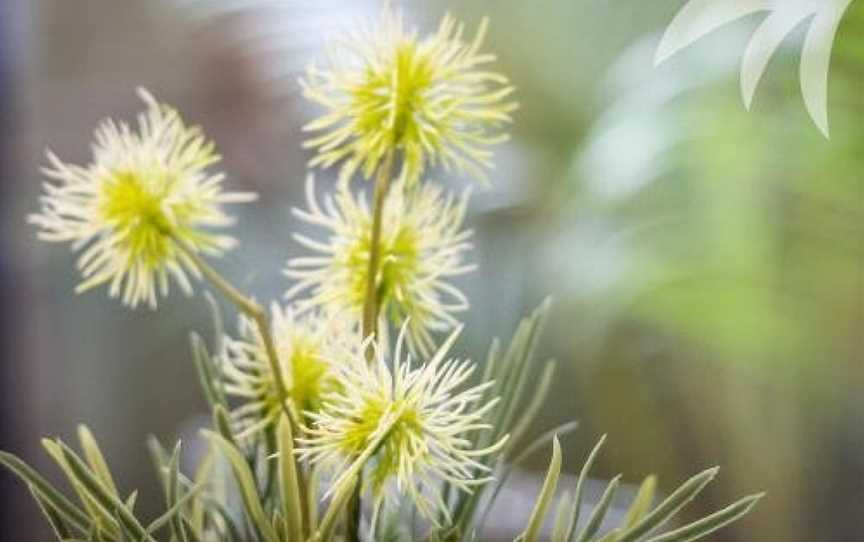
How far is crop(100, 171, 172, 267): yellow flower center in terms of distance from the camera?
21.8 inches

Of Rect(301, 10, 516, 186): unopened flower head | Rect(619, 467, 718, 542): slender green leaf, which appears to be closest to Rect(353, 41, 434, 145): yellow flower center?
Rect(301, 10, 516, 186): unopened flower head

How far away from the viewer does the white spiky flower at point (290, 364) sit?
1.84 ft


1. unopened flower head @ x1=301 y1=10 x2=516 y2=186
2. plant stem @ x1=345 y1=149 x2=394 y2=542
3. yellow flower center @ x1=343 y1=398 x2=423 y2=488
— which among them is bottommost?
yellow flower center @ x1=343 y1=398 x2=423 y2=488

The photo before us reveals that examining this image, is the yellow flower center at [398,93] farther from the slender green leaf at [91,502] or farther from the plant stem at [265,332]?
the slender green leaf at [91,502]

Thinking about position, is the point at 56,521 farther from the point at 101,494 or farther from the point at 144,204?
the point at 144,204

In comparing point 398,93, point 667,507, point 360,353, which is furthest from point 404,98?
point 667,507

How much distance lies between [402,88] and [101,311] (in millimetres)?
459

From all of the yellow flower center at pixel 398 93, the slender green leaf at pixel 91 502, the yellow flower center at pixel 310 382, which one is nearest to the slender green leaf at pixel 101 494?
the slender green leaf at pixel 91 502

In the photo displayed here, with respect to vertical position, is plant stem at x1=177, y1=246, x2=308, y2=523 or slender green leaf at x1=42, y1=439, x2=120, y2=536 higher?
plant stem at x1=177, y1=246, x2=308, y2=523

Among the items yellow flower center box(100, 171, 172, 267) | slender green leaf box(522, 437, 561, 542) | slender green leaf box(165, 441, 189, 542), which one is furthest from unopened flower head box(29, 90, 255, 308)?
slender green leaf box(522, 437, 561, 542)

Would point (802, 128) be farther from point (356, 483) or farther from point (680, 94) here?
point (356, 483)

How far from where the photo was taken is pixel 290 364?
1.88 feet

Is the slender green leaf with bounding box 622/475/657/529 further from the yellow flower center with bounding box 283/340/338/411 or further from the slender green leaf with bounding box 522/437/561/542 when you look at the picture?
the yellow flower center with bounding box 283/340/338/411
